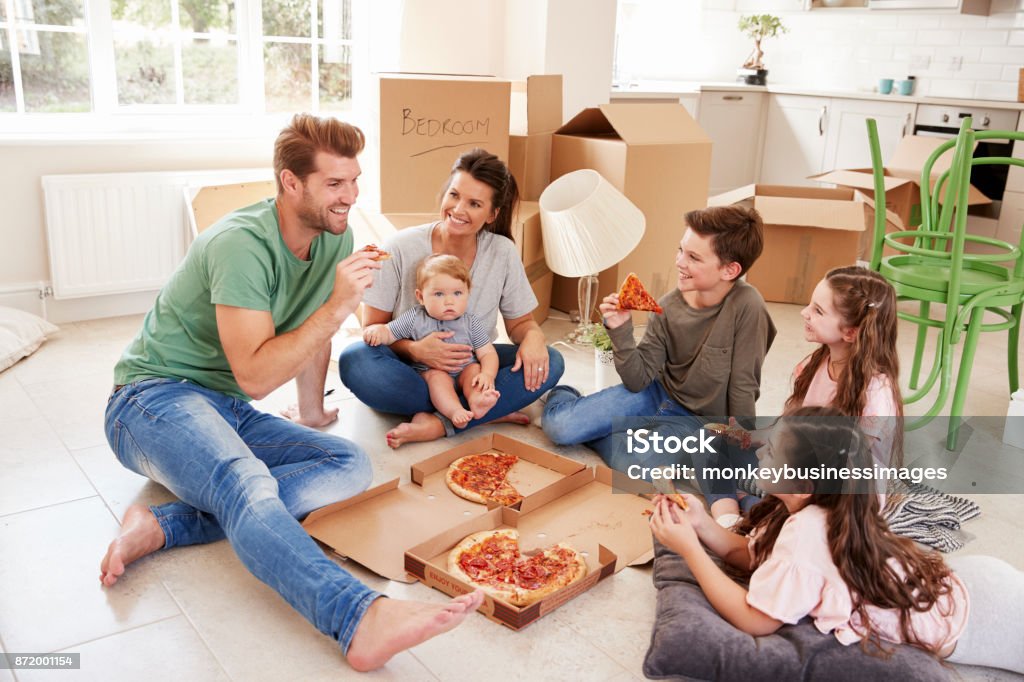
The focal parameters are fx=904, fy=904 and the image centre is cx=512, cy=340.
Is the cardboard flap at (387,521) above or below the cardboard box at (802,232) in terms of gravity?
below

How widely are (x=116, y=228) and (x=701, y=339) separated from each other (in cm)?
250

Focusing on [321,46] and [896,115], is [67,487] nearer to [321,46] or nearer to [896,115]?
[321,46]

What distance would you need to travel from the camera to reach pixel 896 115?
5.61 metres

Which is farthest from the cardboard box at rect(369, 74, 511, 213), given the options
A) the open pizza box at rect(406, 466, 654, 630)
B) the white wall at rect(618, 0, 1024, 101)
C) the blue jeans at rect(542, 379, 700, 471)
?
the white wall at rect(618, 0, 1024, 101)

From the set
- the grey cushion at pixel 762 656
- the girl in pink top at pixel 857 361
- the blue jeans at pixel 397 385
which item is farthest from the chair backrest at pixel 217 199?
the grey cushion at pixel 762 656

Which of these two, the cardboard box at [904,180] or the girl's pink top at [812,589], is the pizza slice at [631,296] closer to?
the girl's pink top at [812,589]

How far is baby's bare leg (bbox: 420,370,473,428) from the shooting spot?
267 centimetres

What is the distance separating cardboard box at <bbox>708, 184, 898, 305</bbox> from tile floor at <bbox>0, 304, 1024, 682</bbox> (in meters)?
1.91

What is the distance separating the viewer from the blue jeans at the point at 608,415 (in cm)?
259

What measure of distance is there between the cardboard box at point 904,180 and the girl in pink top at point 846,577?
2.99 m

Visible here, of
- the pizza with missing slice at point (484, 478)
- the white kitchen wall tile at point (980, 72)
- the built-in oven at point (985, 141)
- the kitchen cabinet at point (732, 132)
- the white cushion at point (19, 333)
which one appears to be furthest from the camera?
the kitchen cabinet at point (732, 132)

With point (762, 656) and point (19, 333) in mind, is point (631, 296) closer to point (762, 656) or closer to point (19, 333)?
point (762, 656)

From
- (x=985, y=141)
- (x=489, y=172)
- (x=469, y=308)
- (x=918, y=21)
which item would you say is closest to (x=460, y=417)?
(x=469, y=308)

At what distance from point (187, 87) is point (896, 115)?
4157mm
